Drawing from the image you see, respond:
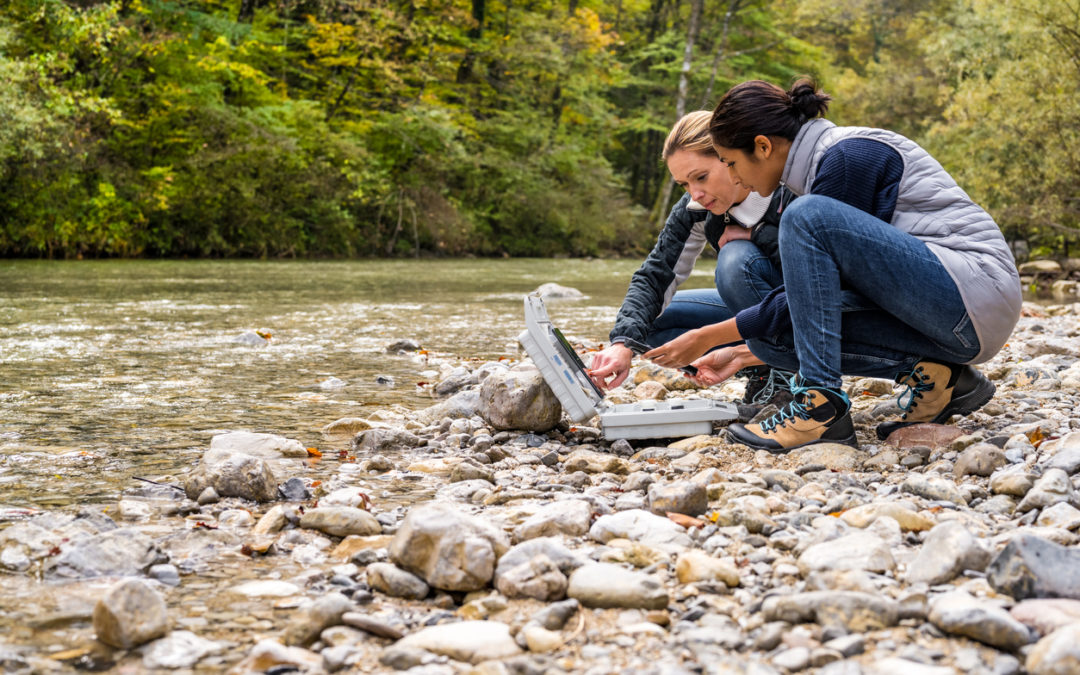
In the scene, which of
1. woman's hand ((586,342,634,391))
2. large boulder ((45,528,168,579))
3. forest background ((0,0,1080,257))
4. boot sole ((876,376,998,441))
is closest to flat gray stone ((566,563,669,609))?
large boulder ((45,528,168,579))

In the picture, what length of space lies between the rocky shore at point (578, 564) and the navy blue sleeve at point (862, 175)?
742 millimetres

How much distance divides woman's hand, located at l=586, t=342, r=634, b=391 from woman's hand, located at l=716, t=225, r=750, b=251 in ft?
2.13

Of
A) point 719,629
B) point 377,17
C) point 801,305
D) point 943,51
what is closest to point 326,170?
point 377,17

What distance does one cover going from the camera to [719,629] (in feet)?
4.92

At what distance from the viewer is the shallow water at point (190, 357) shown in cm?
282

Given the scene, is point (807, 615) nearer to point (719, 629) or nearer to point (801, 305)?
point (719, 629)

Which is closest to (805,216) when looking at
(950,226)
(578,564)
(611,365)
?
(950,226)

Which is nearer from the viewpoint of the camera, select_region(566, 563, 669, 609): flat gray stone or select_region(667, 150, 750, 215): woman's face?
select_region(566, 563, 669, 609): flat gray stone

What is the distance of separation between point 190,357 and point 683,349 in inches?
121

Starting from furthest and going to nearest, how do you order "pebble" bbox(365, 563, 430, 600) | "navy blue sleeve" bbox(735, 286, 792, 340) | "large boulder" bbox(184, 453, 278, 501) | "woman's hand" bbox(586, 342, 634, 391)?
1. "woman's hand" bbox(586, 342, 634, 391)
2. "navy blue sleeve" bbox(735, 286, 792, 340)
3. "large boulder" bbox(184, 453, 278, 501)
4. "pebble" bbox(365, 563, 430, 600)

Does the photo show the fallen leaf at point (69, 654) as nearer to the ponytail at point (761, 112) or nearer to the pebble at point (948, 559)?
the pebble at point (948, 559)

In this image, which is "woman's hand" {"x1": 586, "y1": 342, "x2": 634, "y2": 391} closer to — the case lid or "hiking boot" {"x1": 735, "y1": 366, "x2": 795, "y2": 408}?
the case lid

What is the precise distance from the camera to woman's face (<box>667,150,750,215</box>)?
3.08m

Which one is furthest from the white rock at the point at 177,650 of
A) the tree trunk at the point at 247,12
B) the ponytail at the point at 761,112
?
the tree trunk at the point at 247,12
